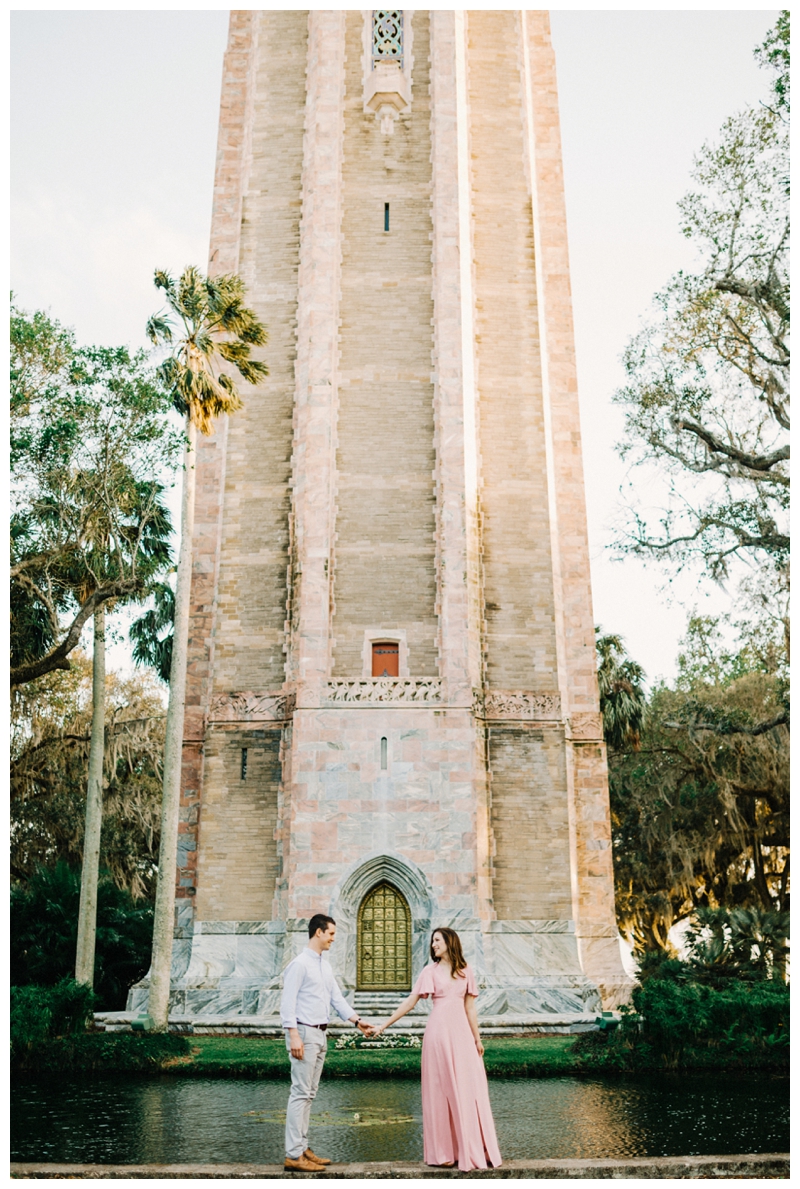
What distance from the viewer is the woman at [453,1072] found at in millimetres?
7387

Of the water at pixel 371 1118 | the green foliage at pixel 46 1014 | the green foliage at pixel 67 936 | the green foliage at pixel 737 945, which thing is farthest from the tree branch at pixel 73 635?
the green foliage at pixel 737 945

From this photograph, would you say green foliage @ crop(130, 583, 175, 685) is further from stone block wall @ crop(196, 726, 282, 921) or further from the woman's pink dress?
the woman's pink dress

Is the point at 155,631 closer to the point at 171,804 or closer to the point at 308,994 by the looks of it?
the point at 171,804

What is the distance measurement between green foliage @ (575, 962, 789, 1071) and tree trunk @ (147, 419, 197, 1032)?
24.7ft

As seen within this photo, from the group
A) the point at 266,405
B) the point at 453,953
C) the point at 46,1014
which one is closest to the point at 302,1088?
the point at 453,953

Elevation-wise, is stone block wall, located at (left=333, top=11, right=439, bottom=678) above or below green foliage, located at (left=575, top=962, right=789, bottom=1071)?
above

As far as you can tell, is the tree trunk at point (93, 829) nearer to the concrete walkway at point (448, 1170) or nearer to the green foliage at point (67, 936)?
the green foliage at point (67, 936)

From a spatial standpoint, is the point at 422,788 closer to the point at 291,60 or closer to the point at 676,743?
the point at 676,743

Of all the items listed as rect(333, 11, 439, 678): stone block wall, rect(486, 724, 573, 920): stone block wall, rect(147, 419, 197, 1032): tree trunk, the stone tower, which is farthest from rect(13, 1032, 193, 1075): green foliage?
rect(333, 11, 439, 678): stone block wall

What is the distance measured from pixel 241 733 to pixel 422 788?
4.19 meters

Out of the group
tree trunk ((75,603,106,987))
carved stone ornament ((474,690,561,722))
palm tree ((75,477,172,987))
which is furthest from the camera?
carved stone ornament ((474,690,561,722))

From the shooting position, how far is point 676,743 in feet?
102

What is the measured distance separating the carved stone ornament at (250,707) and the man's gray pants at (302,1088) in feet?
49.7

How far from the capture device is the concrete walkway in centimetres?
710
